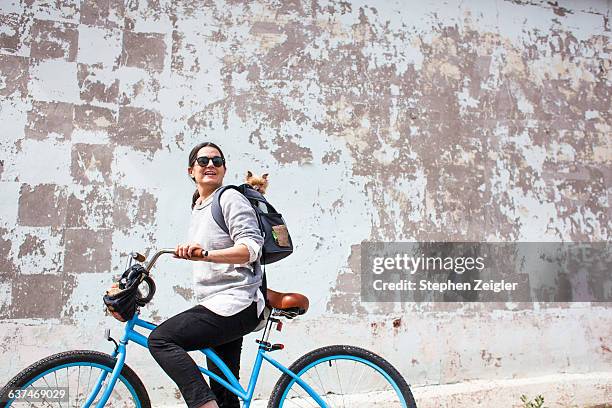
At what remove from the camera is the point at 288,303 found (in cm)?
260

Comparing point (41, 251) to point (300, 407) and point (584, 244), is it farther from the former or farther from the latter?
point (584, 244)

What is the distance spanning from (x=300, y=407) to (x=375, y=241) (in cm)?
172

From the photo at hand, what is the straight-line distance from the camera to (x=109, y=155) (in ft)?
12.9

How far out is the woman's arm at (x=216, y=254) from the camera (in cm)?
220

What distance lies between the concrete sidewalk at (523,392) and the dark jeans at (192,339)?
87.9 inches

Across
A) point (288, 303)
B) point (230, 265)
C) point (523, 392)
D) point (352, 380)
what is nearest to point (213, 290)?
point (230, 265)

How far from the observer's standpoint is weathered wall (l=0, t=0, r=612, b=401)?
3.82 m

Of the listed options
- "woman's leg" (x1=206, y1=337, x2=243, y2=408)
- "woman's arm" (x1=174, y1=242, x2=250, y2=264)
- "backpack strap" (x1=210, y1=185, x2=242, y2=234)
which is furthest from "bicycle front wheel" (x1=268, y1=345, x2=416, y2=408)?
"backpack strap" (x1=210, y1=185, x2=242, y2=234)

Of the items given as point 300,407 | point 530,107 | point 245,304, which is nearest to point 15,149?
point 245,304

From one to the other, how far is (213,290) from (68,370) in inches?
30.2

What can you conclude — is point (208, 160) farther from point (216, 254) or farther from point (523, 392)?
point (523, 392)

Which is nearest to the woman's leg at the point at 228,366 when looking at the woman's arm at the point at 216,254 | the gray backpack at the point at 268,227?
the gray backpack at the point at 268,227

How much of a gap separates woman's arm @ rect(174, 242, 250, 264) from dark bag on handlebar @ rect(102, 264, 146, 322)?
0.26 metres

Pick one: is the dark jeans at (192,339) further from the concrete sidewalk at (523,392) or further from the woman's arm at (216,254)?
the concrete sidewalk at (523,392)
